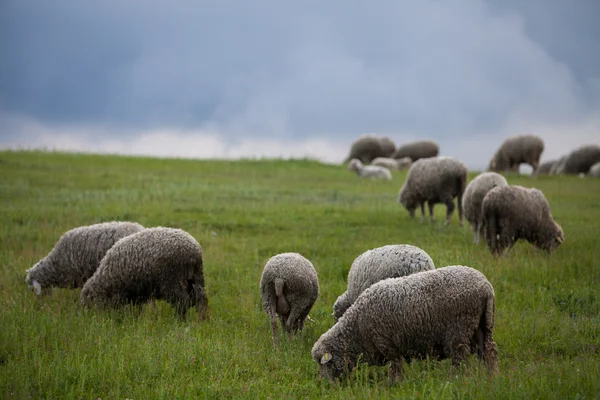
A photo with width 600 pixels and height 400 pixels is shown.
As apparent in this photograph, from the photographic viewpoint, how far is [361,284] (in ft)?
27.1

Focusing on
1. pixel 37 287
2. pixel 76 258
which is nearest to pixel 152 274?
pixel 76 258

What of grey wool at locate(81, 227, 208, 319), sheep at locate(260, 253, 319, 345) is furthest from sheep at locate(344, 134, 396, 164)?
sheep at locate(260, 253, 319, 345)

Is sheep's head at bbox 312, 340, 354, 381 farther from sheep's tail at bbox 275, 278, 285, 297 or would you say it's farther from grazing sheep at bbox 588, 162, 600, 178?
grazing sheep at bbox 588, 162, 600, 178

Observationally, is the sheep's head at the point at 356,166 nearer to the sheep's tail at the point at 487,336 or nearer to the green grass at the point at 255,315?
the green grass at the point at 255,315

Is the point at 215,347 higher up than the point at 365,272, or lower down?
lower down

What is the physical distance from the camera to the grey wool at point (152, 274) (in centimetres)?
904

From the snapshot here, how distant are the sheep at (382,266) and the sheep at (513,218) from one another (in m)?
4.86

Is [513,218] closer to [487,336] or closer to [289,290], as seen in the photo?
[289,290]

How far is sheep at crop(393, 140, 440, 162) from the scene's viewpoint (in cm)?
4569

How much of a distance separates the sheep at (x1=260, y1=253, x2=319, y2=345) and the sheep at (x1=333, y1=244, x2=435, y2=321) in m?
0.50

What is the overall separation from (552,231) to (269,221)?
7.51m

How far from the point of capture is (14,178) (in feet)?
86.7

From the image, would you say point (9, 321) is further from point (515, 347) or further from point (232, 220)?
point (232, 220)

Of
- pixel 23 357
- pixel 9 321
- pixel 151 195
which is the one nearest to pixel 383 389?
pixel 23 357
